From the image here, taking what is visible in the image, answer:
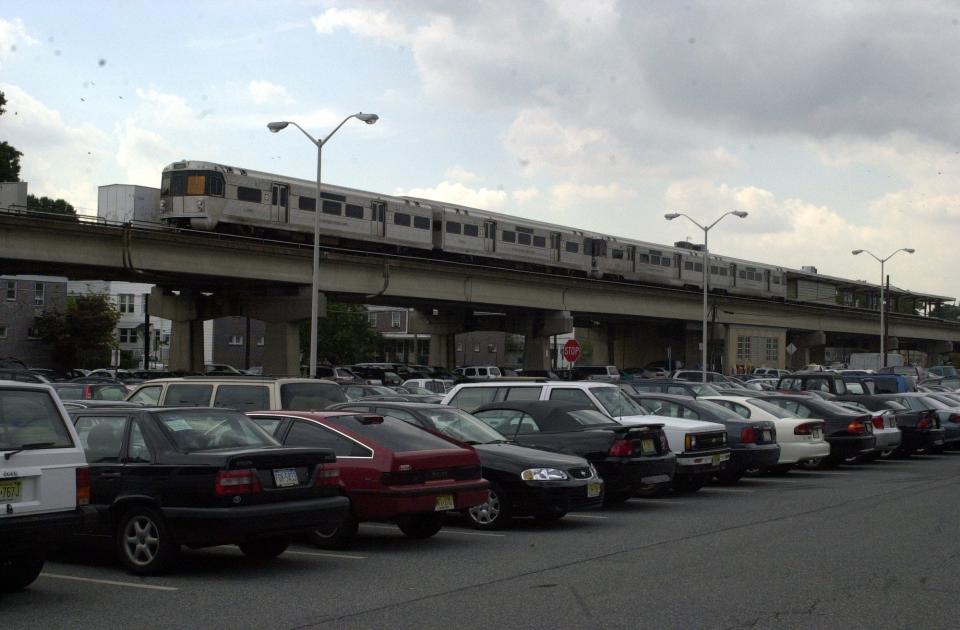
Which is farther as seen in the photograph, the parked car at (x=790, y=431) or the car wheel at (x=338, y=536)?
the parked car at (x=790, y=431)

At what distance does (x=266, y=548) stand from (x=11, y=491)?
303 cm

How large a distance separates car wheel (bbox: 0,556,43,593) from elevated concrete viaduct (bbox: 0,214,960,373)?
33.3m

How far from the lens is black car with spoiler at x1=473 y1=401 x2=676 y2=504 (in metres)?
14.4

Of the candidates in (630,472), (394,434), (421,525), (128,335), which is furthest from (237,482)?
(128,335)

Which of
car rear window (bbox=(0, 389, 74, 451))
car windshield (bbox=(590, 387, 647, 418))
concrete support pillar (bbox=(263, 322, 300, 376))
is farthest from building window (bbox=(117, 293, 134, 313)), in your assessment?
car rear window (bbox=(0, 389, 74, 451))

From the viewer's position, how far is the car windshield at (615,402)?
17.1 m

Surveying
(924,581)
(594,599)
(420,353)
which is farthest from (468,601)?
(420,353)

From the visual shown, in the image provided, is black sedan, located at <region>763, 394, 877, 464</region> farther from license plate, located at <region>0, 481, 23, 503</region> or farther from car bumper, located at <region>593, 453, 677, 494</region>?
license plate, located at <region>0, 481, 23, 503</region>

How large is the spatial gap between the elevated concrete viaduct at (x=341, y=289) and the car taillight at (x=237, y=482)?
33.3m

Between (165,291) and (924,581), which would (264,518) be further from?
(165,291)

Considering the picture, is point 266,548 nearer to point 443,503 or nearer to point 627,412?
point 443,503

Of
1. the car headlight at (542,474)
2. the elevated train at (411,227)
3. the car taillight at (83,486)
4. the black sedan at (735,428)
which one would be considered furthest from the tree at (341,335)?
the car taillight at (83,486)

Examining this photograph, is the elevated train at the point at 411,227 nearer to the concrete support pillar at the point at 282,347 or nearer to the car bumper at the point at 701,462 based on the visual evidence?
the concrete support pillar at the point at 282,347

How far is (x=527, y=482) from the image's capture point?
12.7 meters
